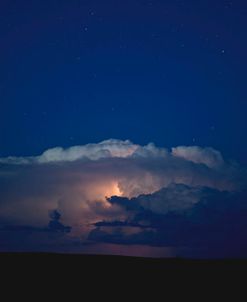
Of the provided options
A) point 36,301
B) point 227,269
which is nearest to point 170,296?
point 36,301

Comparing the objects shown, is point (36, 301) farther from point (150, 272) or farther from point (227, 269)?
point (227, 269)

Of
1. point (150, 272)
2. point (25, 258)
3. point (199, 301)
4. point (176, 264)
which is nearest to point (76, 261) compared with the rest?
point (25, 258)

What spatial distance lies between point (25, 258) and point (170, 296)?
963cm

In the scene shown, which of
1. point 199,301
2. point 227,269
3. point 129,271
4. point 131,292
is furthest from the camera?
point 227,269

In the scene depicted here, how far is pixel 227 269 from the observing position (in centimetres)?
2302

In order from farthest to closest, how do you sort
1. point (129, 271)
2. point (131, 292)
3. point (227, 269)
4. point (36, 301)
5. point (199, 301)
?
point (227, 269), point (129, 271), point (131, 292), point (199, 301), point (36, 301)

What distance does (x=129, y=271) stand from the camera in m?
21.3

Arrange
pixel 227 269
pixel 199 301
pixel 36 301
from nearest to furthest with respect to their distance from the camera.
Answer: pixel 36 301 < pixel 199 301 < pixel 227 269

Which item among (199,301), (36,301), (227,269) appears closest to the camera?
(36,301)

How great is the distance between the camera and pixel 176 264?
24.5 m

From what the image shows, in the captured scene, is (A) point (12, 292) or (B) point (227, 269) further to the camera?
(B) point (227, 269)

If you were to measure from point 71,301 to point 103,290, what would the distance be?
2290 mm

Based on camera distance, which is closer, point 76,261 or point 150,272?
point 150,272

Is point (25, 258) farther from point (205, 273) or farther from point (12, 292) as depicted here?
point (205, 273)
